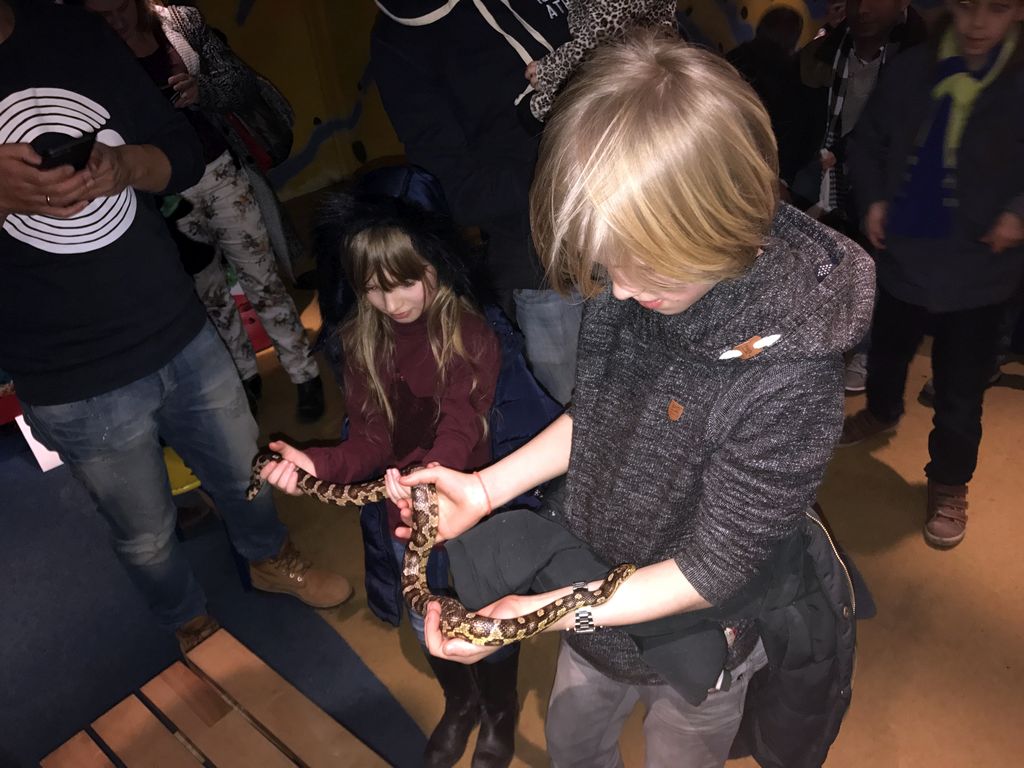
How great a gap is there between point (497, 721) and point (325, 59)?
6.64 metres

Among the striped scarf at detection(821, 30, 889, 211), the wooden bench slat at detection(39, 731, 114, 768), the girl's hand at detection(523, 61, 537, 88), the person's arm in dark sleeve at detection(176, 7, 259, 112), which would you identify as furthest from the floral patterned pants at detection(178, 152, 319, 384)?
the striped scarf at detection(821, 30, 889, 211)

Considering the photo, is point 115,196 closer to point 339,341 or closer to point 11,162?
point 11,162

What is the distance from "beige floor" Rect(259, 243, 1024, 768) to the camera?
2.92 m

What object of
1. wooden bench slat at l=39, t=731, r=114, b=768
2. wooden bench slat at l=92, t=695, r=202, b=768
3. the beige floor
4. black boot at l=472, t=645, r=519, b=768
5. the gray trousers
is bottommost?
the beige floor

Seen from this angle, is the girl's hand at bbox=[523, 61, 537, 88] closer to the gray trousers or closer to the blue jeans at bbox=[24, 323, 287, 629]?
the blue jeans at bbox=[24, 323, 287, 629]

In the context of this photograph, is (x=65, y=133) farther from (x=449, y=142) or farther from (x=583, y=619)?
(x=583, y=619)

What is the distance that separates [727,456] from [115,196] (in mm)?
2119

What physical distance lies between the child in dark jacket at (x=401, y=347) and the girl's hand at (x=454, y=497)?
0.39 meters

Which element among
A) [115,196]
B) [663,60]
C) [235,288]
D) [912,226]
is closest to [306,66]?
[235,288]

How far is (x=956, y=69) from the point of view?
106 inches

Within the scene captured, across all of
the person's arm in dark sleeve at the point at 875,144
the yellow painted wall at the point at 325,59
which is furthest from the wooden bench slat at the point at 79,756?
the yellow painted wall at the point at 325,59

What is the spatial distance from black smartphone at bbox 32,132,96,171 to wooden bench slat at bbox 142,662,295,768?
2017 mm

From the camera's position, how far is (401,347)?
8.11 ft

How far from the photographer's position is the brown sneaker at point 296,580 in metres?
3.54
